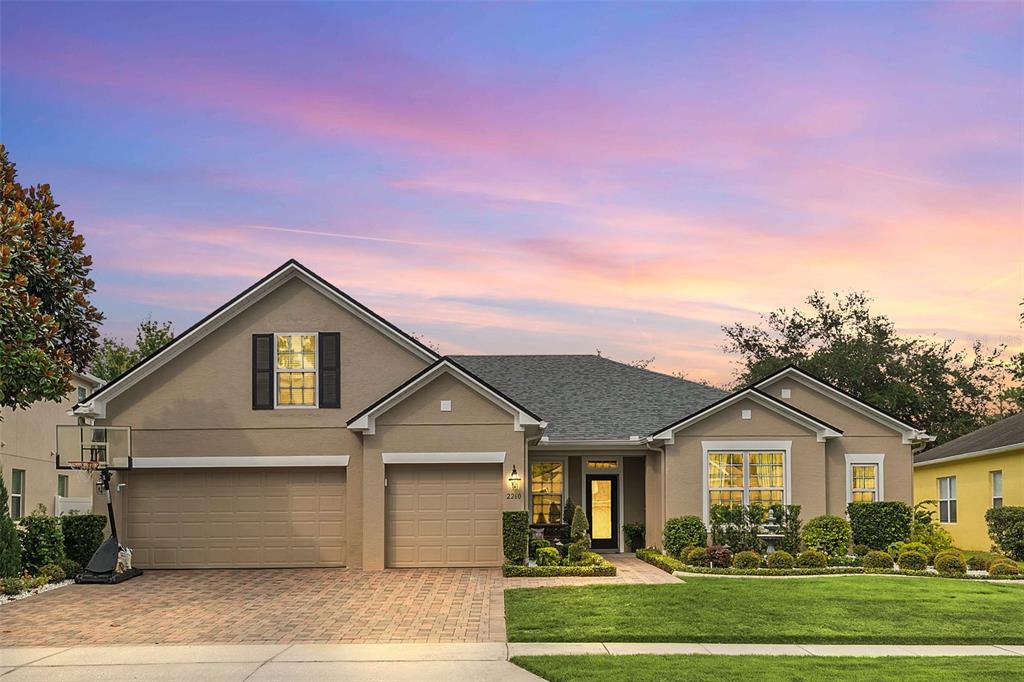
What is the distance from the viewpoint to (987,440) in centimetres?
2909

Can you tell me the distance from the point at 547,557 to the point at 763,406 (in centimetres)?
656

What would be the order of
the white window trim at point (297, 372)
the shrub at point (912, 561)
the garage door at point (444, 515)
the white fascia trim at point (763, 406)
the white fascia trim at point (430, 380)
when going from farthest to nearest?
1. the white fascia trim at point (763, 406)
2. the white window trim at point (297, 372)
3. the garage door at point (444, 515)
4. the white fascia trim at point (430, 380)
5. the shrub at point (912, 561)

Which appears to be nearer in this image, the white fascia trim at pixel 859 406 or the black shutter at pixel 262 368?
the black shutter at pixel 262 368

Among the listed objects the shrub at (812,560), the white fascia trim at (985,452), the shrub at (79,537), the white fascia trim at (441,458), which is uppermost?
the white fascia trim at (441,458)

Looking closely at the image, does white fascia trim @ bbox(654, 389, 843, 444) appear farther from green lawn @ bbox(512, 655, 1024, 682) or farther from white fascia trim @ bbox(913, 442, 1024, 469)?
green lawn @ bbox(512, 655, 1024, 682)

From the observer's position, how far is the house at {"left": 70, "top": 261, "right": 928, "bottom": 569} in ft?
71.4

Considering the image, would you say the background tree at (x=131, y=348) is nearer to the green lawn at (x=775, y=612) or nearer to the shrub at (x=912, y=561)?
the green lawn at (x=775, y=612)

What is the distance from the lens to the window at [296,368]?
74.3ft

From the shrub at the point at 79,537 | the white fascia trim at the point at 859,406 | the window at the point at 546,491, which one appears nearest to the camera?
the shrub at the point at 79,537

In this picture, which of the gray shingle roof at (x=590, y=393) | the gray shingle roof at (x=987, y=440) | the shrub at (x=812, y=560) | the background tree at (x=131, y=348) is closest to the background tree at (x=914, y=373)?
the gray shingle roof at (x=987, y=440)

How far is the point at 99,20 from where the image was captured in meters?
17.8

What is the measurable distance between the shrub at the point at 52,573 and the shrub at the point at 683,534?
12.8m

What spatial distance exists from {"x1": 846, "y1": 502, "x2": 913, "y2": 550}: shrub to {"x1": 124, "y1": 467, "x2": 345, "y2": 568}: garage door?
11.7 m

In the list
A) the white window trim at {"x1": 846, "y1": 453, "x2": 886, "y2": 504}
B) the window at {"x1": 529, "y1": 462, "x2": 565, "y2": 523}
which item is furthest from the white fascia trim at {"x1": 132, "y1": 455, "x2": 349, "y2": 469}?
the white window trim at {"x1": 846, "y1": 453, "x2": 886, "y2": 504}
